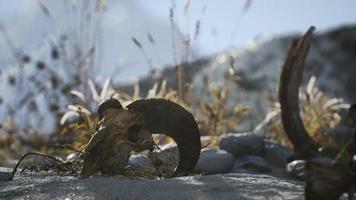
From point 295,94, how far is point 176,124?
971 millimetres

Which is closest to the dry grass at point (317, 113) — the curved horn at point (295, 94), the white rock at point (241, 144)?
the white rock at point (241, 144)

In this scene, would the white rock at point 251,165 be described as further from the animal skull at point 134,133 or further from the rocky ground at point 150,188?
the rocky ground at point 150,188

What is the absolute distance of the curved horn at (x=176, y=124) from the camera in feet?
7.79

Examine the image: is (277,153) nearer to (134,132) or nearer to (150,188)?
(134,132)

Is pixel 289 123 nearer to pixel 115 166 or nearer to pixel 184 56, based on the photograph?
pixel 115 166

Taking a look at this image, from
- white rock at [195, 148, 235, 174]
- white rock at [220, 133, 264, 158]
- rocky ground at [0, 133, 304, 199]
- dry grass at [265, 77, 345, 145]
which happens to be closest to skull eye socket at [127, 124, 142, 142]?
rocky ground at [0, 133, 304, 199]

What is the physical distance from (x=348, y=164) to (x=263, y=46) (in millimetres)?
8240

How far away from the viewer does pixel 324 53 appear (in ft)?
29.8

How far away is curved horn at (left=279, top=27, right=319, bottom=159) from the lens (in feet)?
9.93

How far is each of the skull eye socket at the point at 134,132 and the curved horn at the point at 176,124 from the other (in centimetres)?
5

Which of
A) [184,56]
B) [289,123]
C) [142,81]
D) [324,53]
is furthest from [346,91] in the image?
[289,123]

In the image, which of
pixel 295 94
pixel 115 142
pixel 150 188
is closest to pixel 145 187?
pixel 150 188

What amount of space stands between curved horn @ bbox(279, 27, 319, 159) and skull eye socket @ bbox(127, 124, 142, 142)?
1.08 metres

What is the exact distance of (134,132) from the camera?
239 cm
